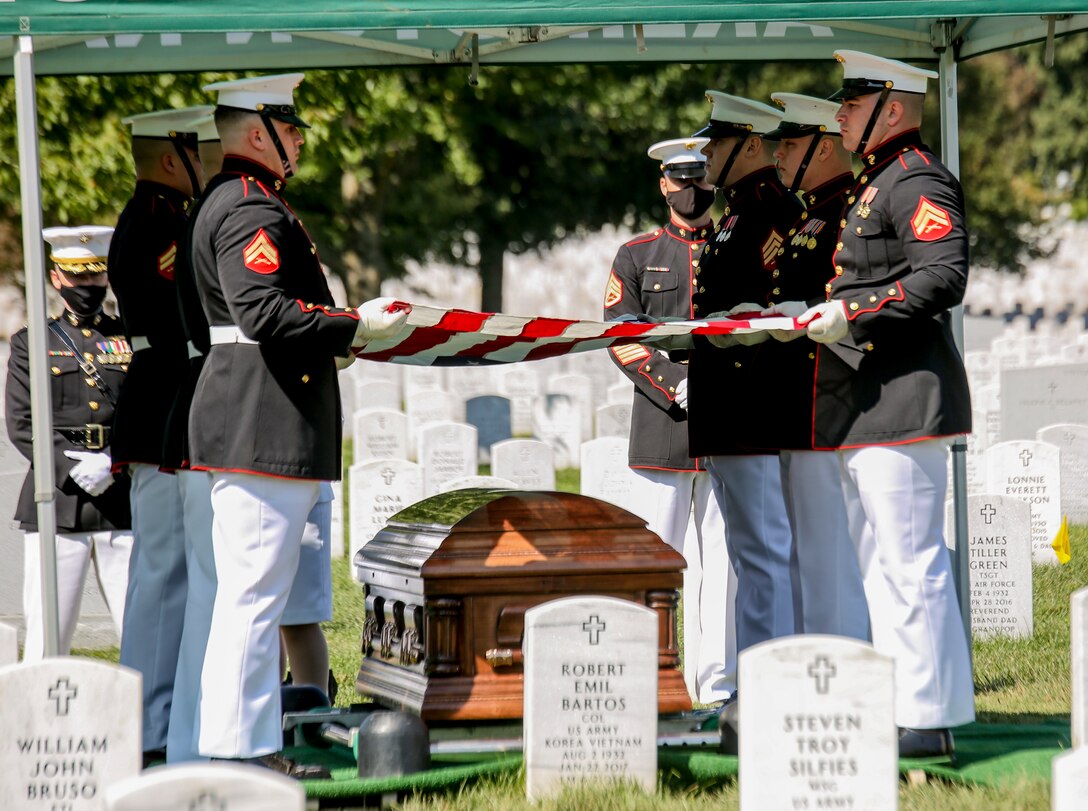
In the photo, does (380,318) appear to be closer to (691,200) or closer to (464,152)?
(691,200)

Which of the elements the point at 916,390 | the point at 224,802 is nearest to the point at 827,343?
the point at 916,390

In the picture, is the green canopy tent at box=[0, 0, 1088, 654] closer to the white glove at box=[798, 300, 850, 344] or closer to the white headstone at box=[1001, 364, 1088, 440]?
the white glove at box=[798, 300, 850, 344]

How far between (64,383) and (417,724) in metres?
2.63

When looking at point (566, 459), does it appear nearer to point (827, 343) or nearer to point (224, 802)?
point (827, 343)

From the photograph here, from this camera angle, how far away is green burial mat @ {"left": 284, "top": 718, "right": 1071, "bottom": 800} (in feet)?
16.2

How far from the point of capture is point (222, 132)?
530cm

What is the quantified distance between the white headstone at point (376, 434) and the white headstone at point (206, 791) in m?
10.8

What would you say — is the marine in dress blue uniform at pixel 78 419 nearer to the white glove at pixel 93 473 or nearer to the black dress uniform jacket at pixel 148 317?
the white glove at pixel 93 473

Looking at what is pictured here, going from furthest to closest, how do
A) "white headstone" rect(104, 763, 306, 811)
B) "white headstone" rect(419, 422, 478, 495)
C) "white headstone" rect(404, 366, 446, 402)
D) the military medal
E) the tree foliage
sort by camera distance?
"white headstone" rect(404, 366, 446, 402)
the tree foliage
"white headstone" rect(419, 422, 478, 495)
the military medal
"white headstone" rect(104, 763, 306, 811)

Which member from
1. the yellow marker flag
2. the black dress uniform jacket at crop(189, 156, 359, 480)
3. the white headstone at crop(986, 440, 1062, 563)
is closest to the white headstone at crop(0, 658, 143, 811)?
the black dress uniform jacket at crop(189, 156, 359, 480)

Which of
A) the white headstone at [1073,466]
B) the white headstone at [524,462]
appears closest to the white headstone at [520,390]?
the white headstone at [524,462]

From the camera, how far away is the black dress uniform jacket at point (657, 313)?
6.95m

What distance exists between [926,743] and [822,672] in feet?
3.99

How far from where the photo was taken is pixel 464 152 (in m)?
26.2
